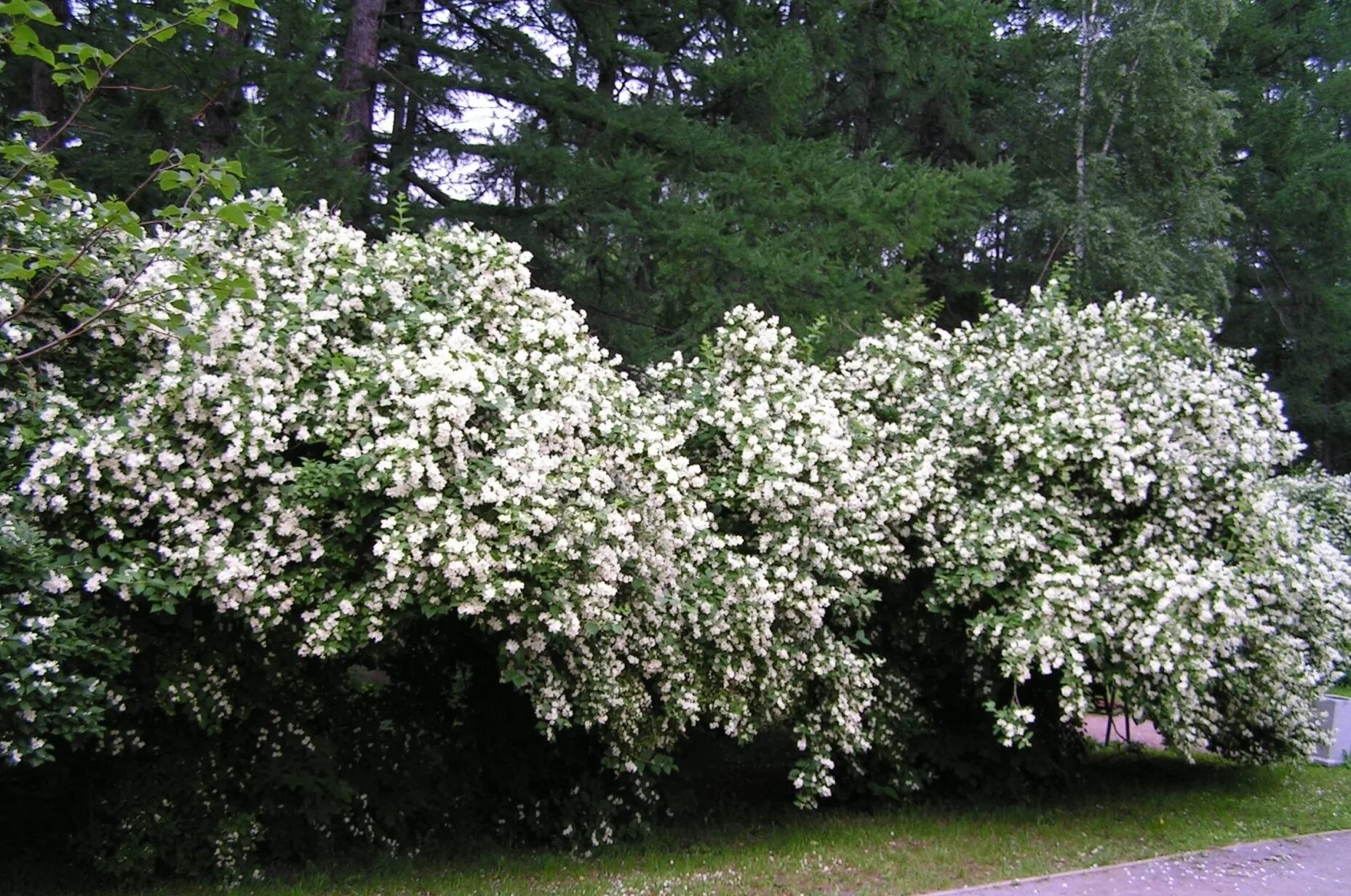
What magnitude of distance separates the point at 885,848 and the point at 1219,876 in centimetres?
208

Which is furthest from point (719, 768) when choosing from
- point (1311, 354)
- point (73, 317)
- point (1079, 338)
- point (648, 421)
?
point (1311, 354)

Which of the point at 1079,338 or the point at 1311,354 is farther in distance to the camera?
the point at 1311,354

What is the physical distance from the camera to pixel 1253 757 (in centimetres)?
962

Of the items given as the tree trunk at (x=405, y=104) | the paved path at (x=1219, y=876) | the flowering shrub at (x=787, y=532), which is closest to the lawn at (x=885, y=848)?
the paved path at (x=1219, y=876)

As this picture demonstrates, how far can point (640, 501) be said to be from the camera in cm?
591

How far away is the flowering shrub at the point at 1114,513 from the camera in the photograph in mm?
7195

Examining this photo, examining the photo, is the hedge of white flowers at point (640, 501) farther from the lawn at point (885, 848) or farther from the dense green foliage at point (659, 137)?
the dense green foliage at point (659, 137)

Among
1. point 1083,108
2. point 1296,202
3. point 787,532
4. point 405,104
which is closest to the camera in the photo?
point 787,532

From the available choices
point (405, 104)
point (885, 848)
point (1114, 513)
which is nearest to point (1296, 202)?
point (1114, 513)

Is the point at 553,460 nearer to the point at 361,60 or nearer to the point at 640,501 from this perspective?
the point at 640,501

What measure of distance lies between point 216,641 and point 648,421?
8.54 feet

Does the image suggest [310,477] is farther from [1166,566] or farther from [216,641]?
[1166,566]

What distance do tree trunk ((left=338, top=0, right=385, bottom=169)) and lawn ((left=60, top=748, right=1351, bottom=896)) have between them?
6.84m

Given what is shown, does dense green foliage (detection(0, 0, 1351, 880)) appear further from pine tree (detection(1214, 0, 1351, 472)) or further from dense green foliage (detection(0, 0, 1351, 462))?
pine tree (detection(1214, 0, 1351, 472))
